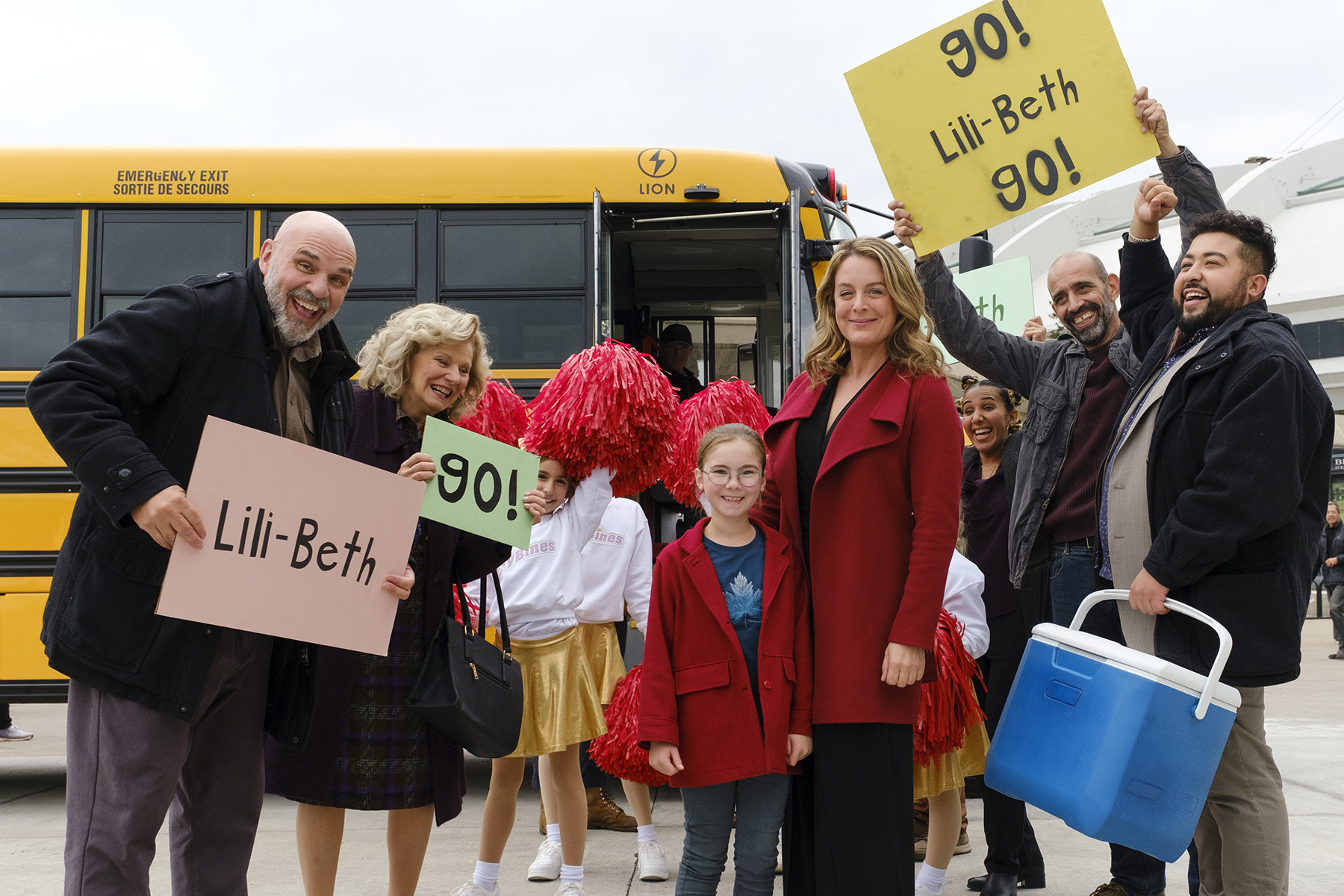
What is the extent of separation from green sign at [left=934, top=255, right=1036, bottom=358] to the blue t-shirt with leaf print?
3.73m

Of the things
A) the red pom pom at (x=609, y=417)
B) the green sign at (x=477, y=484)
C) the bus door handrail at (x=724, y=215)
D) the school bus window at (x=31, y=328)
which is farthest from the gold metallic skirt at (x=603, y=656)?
the school bus window at (x=31, y=328)

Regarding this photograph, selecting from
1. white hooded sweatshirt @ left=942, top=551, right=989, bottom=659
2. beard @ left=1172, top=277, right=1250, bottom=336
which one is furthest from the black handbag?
beard @ left=1172, top=277, right=1250, bottom=336

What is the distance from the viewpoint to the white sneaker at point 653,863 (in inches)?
162

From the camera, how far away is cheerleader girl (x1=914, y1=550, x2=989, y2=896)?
3666 millimetres

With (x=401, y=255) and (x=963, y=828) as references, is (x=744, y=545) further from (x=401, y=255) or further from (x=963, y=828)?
(x=401, y=255)

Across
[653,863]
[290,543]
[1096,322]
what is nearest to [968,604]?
[1096,322]

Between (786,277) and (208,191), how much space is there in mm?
3098

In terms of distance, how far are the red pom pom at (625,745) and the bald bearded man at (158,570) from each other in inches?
63.5

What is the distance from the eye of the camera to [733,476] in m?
2.79

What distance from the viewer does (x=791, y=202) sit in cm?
589

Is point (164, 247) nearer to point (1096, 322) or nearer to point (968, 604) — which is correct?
point (968, 604)

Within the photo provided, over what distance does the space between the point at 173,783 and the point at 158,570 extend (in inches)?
18.0

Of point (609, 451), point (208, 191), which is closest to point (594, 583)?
point (609, 451)

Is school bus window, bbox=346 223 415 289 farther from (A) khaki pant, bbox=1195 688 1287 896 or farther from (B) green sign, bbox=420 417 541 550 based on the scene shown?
(A) khaki pant, bbox=1195 688 1287 896
